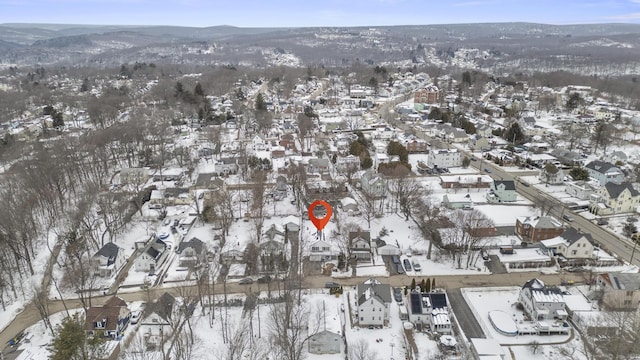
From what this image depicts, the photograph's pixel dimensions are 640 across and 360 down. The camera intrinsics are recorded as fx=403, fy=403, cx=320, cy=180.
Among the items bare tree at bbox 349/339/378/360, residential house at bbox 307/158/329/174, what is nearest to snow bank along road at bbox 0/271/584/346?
bare tree at bbox 349/339/378/360

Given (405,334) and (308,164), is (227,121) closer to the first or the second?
(308,164)

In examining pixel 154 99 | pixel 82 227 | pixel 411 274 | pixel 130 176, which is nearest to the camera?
pixel 411 274

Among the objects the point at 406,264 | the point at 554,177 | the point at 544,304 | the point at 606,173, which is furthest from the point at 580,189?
the point at 406,264

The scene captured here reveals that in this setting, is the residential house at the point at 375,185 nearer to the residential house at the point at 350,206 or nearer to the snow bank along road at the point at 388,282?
the residential house at the point at 350,206

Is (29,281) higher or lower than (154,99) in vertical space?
lower

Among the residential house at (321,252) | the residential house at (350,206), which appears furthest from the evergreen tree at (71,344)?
the residential house at (350,206)

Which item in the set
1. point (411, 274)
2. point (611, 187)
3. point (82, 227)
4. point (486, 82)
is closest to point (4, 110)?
point (82, 227)

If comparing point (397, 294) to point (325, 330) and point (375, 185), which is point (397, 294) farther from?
point (375, 185)
